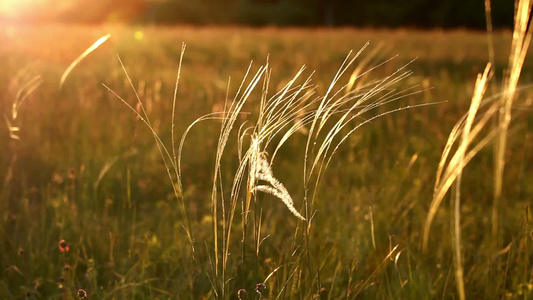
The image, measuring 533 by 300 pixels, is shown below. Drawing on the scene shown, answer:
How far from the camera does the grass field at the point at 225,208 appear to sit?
181 cm

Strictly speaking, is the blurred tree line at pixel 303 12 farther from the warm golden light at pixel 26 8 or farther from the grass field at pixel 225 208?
the grass field at pixel 225 208

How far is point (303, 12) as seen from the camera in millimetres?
26172

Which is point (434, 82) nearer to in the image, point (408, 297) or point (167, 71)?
point (167, 71)

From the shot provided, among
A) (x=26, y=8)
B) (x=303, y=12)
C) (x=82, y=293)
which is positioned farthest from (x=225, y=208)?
(x=303, y=12)

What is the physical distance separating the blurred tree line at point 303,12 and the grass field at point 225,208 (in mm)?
19391

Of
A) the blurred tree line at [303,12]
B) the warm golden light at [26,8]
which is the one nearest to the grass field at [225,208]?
the warm golden light at [26,8]

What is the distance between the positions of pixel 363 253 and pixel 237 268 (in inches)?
17.2

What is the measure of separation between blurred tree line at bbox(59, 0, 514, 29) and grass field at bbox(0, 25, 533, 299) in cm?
1939

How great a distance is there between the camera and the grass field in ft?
5.93

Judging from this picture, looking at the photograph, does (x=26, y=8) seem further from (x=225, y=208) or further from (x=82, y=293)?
(x=82, y=293)

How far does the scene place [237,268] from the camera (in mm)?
2047

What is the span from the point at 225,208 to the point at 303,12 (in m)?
23.9

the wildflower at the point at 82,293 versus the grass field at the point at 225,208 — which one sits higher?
the wildflower at the point at 82,293

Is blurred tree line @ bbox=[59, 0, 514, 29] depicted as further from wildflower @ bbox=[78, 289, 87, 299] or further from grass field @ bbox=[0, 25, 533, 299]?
wildflower @ bbox=[78, 289, 87, 299]
